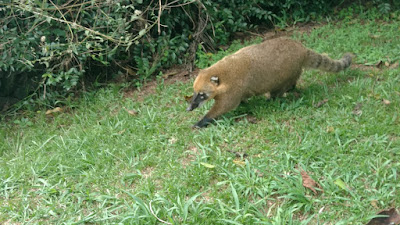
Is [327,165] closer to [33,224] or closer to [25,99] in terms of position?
[33,224]

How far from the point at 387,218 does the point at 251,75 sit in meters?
2.67

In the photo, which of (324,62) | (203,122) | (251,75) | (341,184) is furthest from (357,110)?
(203,122)

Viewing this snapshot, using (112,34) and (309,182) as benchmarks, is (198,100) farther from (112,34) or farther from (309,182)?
(309,182)

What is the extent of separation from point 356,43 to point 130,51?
158 inches

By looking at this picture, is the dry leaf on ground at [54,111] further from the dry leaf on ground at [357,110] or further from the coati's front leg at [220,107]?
the dry leaf on ground at [357,110]

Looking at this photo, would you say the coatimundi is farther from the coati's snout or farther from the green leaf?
the green leaf

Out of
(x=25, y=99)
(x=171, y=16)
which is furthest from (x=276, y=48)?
(x=25, y=99)

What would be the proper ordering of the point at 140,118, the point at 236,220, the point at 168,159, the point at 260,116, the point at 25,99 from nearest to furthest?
the point at 236,220 < the point at 168,159 < the point at 260,116 < the point at 140,118 < the point at 25,99

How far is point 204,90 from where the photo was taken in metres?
5.24

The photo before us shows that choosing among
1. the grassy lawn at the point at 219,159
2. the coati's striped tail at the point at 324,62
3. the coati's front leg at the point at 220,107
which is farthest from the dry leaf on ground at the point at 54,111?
the coati's striped tail at the point at 324,62

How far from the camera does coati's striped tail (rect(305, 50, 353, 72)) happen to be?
5.67 m

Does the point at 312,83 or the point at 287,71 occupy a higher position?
the point at 287,71

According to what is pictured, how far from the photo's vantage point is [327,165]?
12.9 feet

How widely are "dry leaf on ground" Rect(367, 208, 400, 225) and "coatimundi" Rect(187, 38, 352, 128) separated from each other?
8.08 ft
